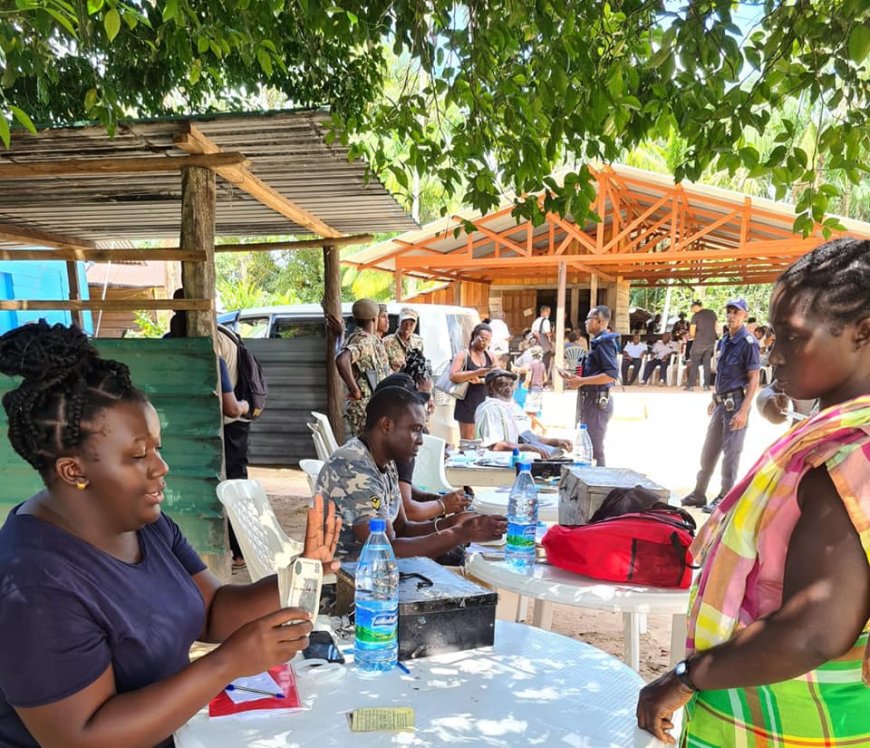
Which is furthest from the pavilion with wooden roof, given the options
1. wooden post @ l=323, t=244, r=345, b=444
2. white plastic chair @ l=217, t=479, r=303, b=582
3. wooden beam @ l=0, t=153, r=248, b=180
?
white plastic chair @ l=217, t=479, r=303, b=582

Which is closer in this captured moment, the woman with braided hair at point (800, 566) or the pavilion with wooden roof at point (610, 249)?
the woman with braided hair at point (800, 566)

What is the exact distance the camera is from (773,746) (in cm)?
127

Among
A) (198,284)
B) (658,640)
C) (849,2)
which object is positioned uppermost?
(849,2)

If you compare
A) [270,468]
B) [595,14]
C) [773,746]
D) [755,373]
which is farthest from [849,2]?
[270,468]

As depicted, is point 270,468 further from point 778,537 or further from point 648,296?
point 648,296

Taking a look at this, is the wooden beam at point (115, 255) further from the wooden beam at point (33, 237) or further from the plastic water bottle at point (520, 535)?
the plastic water bottle at point (520, 535)

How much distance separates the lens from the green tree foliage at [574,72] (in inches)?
90.5

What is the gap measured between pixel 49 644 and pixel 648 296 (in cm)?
3305

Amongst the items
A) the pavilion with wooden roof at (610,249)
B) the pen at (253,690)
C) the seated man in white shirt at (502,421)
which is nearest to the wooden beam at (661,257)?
the pavilion with wooden roof at (610,249)

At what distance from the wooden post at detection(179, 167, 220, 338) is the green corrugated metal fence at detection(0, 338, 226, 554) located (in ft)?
0.54

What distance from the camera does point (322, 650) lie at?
1774 millimetres

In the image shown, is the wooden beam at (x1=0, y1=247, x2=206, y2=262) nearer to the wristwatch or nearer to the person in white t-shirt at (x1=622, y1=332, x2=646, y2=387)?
the wristwatch

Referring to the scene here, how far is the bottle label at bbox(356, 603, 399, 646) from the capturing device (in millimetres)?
Result: 1701

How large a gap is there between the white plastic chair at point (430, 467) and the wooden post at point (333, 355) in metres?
2.89
